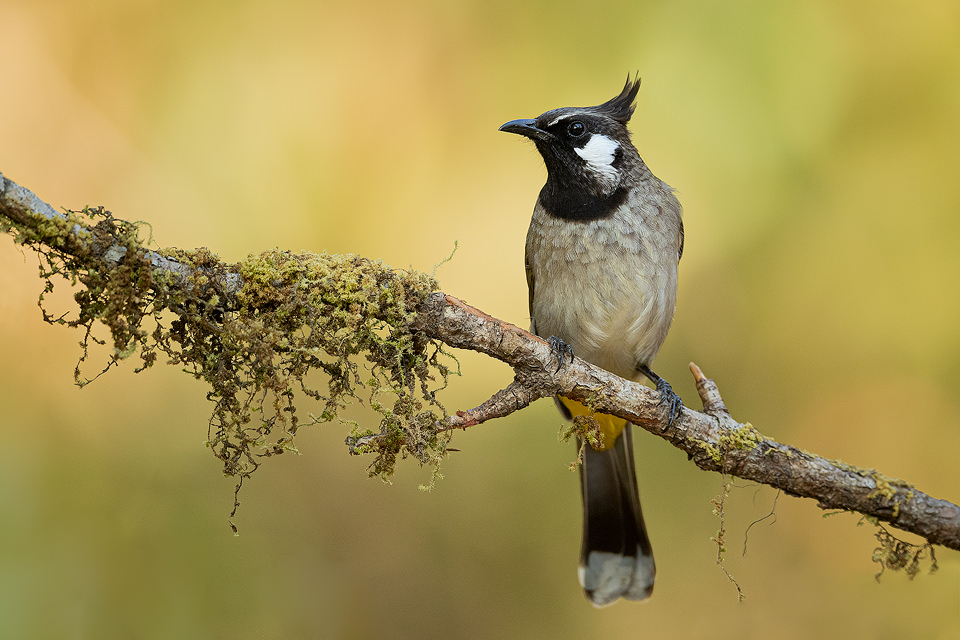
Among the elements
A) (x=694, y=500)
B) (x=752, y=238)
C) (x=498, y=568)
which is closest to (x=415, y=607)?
(x=498, y=568)


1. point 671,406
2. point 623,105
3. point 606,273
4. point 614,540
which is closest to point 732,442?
point 671,406

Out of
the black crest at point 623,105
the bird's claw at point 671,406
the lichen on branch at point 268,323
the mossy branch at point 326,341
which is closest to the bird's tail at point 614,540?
the bird's claw at point 671,406

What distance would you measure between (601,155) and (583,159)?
9 centimetres

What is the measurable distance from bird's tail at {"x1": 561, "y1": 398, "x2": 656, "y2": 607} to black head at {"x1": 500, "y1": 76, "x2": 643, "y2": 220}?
117cm

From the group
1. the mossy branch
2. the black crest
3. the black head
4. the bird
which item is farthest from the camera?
the black crest

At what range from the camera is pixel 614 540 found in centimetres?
400

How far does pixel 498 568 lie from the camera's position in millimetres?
4715

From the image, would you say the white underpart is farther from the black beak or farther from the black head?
the black beak

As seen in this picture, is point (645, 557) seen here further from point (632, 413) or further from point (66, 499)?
point (66, 499)

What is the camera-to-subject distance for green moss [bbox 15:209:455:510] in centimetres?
205

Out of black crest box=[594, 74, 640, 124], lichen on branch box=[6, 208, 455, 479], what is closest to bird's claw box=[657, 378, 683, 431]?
lichen on branch box=[6, 208, 455, 479]

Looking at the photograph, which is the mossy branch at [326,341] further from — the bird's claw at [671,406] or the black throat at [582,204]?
the black throat at [582,204]

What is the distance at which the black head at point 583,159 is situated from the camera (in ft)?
11.7

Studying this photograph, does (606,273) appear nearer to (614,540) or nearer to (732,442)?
(732,442)
